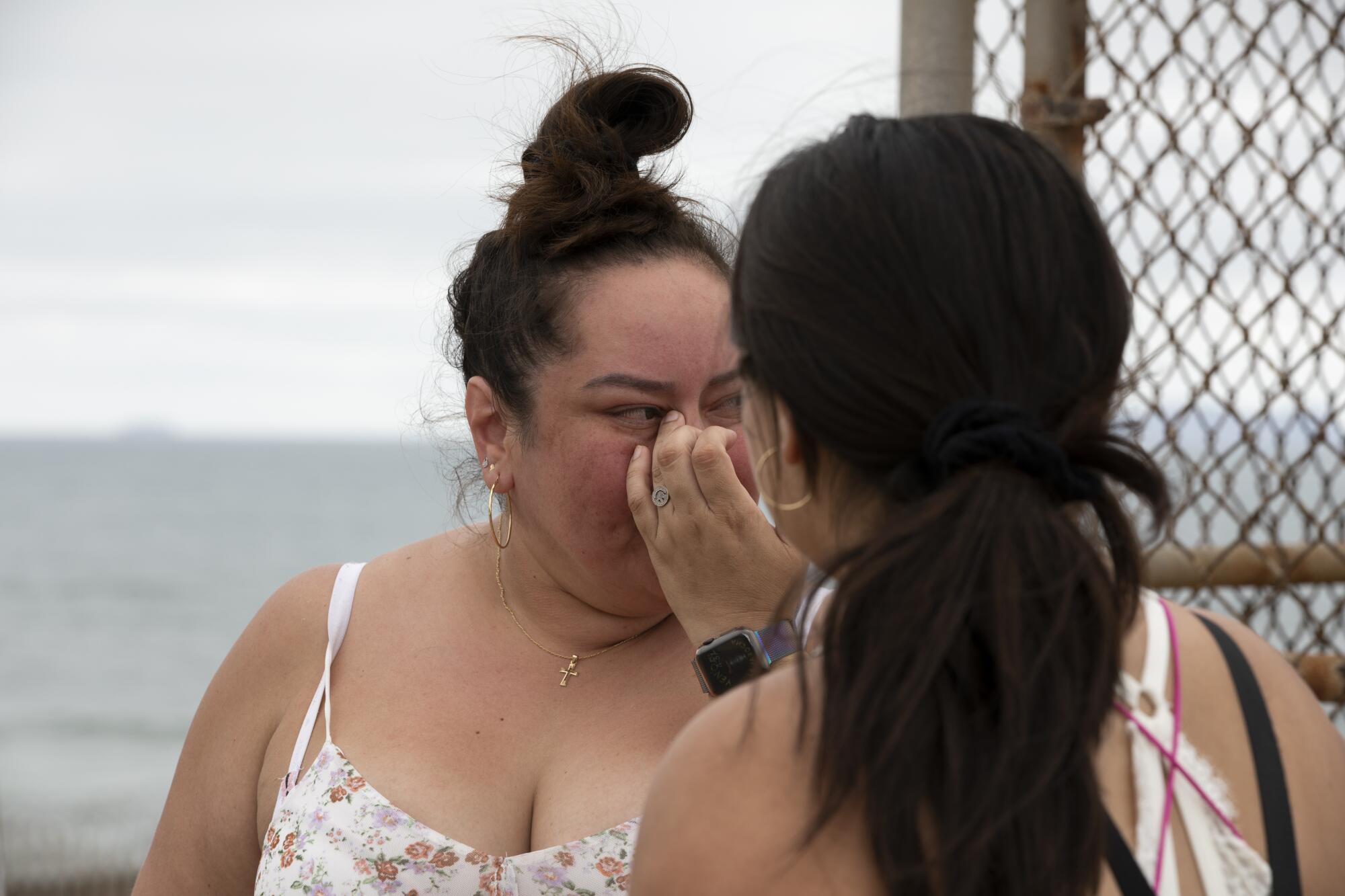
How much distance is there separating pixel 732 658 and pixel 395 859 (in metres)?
0.68

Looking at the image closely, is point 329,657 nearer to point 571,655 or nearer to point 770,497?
point 571,655

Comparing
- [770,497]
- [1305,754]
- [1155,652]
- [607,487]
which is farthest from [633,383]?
[1305,754]

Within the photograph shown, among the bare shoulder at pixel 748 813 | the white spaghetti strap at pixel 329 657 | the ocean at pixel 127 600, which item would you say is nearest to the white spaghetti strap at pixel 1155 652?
the bare shoulder at pixel 748 813

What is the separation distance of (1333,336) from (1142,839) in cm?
202

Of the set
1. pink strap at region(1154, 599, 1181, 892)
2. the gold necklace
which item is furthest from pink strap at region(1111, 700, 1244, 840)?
the gold necklace

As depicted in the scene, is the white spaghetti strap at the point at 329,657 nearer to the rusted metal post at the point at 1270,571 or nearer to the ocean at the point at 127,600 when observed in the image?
the ocean at the point at 127,600

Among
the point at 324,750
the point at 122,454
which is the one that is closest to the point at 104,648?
the point at 324,750

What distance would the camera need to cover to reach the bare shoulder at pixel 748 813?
1.07m

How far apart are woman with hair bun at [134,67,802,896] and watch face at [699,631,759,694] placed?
0.41 feet

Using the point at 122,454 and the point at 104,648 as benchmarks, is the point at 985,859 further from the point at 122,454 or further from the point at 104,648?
the point at 122,454

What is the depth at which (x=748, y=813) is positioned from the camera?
1.09 metres

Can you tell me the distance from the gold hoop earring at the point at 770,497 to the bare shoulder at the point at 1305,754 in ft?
1.36

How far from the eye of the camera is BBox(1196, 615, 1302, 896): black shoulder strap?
1174 millimetres

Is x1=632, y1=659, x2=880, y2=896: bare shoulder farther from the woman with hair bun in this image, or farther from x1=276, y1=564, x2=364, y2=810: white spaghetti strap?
x1=276, y1=564, x2=364, y2=810: white spaghetti strap
